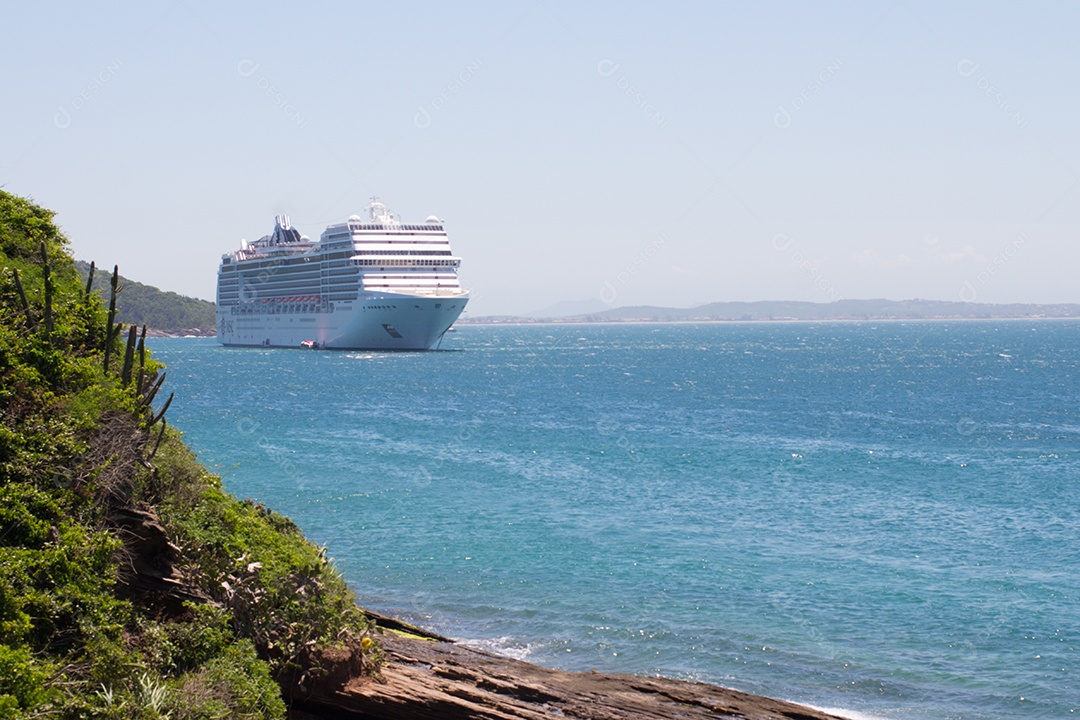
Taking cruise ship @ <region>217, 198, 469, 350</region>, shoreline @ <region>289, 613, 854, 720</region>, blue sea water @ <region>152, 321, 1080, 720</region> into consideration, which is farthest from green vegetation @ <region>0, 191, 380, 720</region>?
cruise ship @ <region>217, 198, 469, 350</region>

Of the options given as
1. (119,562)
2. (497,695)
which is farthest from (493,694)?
(119,562)

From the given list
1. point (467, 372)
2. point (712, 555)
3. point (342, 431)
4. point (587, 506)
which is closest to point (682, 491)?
point (587, 506)

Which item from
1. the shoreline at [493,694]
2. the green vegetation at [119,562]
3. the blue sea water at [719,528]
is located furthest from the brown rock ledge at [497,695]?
the blue sea water at [719,528]

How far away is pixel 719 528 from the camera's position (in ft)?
87.2

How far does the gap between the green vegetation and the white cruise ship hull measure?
284ft

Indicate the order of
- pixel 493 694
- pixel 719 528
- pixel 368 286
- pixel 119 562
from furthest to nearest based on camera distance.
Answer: pixel 368 286 < pixel 719 528 < pixel 493 694 < pixel 119 562

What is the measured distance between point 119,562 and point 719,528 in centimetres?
1834

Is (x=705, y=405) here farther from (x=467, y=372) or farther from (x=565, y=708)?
(x=565, y=708)

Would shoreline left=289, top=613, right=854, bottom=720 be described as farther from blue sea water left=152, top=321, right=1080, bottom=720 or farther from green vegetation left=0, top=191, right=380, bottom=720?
blue sea water left=152, top=321, right=1080, bottom=720

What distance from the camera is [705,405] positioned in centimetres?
Result: 5969

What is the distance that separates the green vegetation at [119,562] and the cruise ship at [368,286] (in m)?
86.7

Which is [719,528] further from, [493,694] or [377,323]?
[377,323]

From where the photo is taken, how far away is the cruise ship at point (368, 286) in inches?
3989

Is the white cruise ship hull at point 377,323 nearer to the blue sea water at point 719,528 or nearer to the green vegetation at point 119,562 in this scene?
the blue sea water at point 719,528
